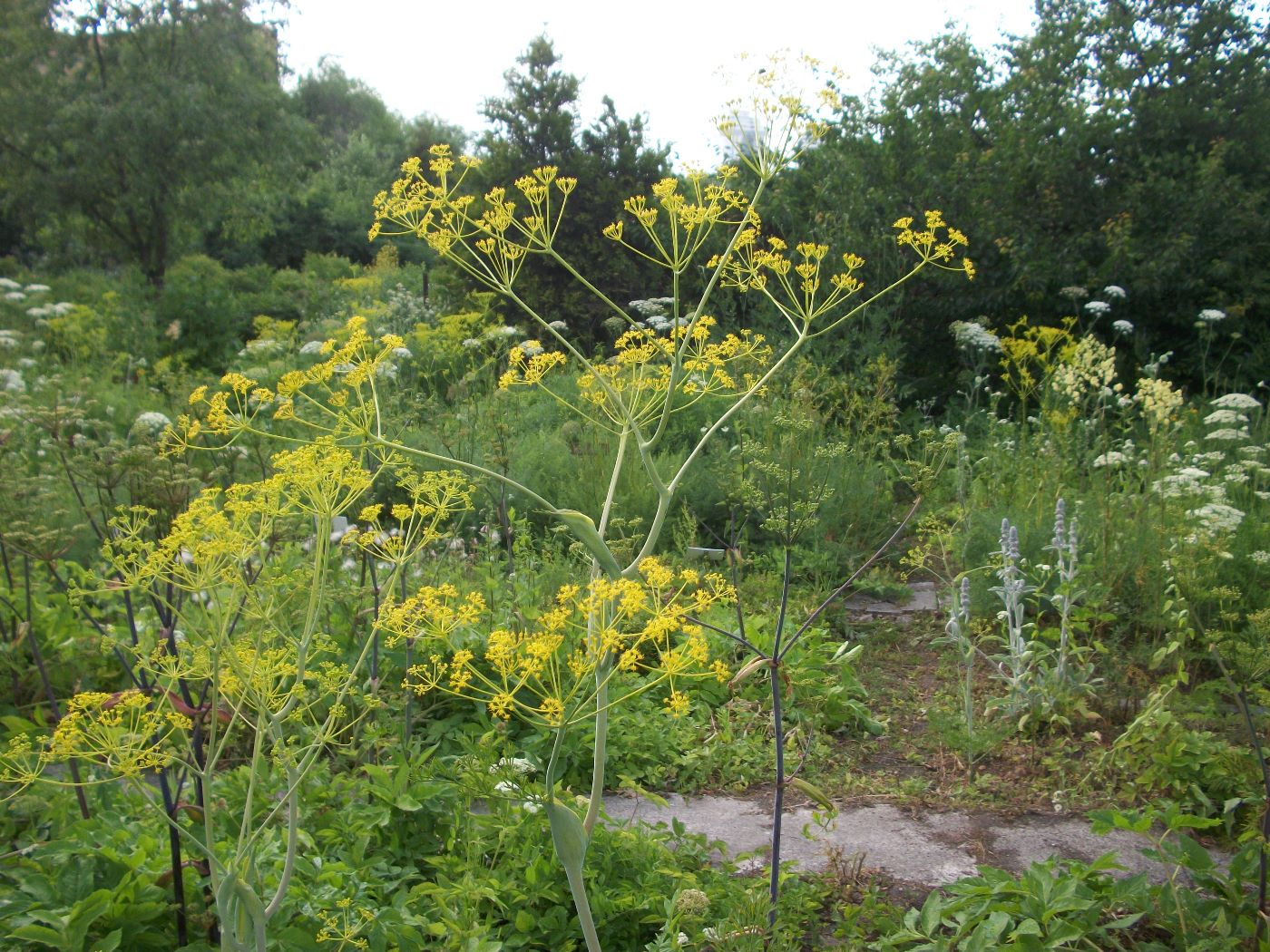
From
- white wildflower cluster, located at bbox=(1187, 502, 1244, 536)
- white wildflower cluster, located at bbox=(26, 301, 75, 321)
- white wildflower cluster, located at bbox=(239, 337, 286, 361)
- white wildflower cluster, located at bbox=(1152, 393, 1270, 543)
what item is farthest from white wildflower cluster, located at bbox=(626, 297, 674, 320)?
white wildflower cluster, located at bbox=(26, 301, 75, 321)

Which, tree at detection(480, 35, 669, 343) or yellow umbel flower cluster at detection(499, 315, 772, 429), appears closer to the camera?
yellow umbel flower cluster at detection(499, 315, 772, 429)

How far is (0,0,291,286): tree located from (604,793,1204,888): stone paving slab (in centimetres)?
1490

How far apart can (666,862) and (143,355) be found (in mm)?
10167

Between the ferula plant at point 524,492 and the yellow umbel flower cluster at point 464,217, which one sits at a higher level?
the yellow umbel flower cluster at point 464,217

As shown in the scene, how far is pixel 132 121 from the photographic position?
45.9 feet

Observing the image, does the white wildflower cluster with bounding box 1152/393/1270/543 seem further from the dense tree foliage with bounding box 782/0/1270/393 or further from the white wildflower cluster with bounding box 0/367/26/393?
the white wildflower cluster with bounding box 0/367/26/393

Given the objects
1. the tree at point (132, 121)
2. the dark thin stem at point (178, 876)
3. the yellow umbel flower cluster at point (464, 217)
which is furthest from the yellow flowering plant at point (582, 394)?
the tree at point (132, 121)

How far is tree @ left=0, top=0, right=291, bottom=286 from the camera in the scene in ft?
46.6

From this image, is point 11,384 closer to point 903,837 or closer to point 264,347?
point 264,347

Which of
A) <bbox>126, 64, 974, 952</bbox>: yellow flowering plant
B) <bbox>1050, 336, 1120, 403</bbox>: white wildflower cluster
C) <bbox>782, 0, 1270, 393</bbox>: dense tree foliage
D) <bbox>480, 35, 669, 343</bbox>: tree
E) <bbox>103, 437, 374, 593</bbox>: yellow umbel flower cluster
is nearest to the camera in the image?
<bbox>126, 64, 974, 952</bbox>: yellow flowering plant

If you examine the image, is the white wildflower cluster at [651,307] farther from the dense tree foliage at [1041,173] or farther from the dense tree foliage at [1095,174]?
the dense tree foliage at [1095,174]

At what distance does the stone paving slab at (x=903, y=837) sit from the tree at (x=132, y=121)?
14.9m

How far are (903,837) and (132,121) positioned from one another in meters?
15.5

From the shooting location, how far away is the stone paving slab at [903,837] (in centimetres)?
247
